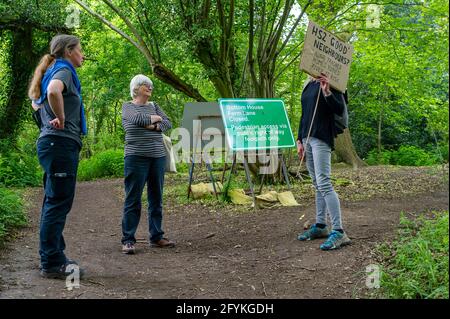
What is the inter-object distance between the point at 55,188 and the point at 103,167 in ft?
42.4

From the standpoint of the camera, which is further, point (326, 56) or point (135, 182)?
point (135, 182)

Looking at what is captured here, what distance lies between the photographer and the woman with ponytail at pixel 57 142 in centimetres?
412

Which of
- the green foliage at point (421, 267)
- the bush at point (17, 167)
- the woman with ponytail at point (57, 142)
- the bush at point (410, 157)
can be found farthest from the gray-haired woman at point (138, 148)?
the bush at point (410, 157)

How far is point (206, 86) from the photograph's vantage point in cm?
1611

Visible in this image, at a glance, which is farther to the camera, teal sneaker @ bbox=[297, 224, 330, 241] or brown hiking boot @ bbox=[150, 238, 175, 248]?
brown hiking boot @ bbox=[150, 238, 175, 248]

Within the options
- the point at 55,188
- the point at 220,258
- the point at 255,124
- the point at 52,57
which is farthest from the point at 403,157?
the point at 55,188

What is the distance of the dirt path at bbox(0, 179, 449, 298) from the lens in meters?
3.95

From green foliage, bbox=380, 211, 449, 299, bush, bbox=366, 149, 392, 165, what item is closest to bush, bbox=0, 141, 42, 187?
green foliage, bbox=380, 211, 449, 299

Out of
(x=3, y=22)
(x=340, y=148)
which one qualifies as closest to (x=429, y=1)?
(x=340, y=148)

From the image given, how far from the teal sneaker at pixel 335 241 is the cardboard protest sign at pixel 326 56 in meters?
1.40

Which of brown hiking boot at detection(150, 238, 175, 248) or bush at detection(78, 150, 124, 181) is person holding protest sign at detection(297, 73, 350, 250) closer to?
brown hiking boot at detection(150, 238, 175, 248)

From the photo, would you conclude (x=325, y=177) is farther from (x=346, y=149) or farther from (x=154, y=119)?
(x=346, y=149)

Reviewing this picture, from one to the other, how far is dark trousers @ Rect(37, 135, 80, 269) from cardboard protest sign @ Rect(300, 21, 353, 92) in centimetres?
230

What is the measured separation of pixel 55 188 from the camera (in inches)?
163
